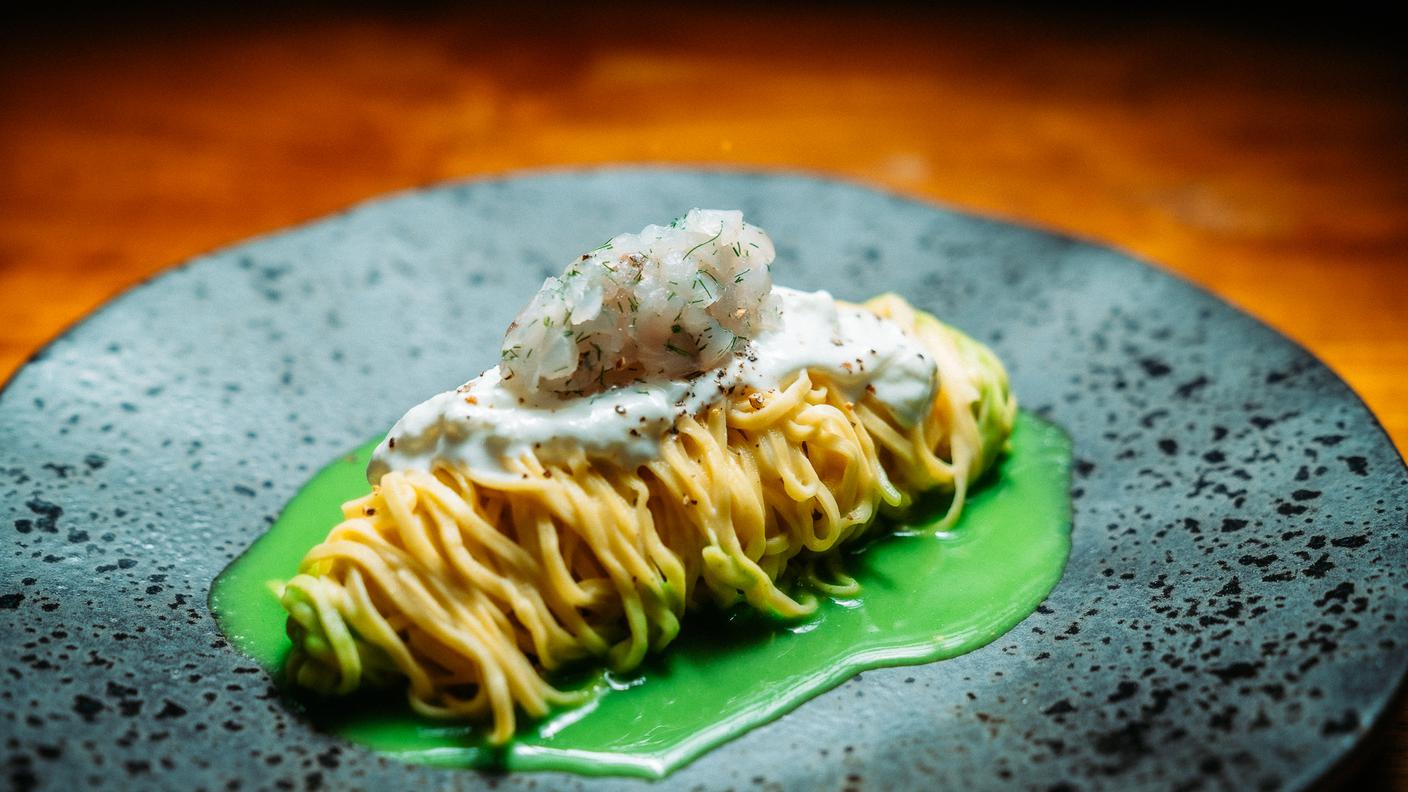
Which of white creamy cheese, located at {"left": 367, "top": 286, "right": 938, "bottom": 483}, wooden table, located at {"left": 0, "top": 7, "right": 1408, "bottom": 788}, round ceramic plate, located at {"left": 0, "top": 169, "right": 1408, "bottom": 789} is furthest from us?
wooden table, located at {"left": 0, "top": 7, "right": 1408, "bottom": 788}

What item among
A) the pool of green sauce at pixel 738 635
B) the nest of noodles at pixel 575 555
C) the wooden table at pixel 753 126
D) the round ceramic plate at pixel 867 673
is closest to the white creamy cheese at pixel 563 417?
the nest of noodles at pixel 575 555

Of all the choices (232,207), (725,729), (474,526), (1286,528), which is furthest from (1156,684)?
(232,207)

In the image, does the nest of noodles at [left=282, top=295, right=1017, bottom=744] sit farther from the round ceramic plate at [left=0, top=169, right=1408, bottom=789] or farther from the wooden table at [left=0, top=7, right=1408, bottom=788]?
the wooden table at [left=0, top=7, right=1408, bottom=788]

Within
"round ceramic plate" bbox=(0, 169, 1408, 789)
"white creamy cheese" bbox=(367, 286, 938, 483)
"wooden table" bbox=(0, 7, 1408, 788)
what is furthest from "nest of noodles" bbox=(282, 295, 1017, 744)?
"wooden table" bbox=(0, 7, 1408, 788)

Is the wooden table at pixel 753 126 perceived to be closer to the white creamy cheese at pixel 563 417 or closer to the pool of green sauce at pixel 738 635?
the pool of green sauce at pixel 738 635

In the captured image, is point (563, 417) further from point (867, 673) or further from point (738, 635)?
point (867, 673)

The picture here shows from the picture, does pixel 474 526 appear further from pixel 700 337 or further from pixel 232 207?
pixel 232 207
